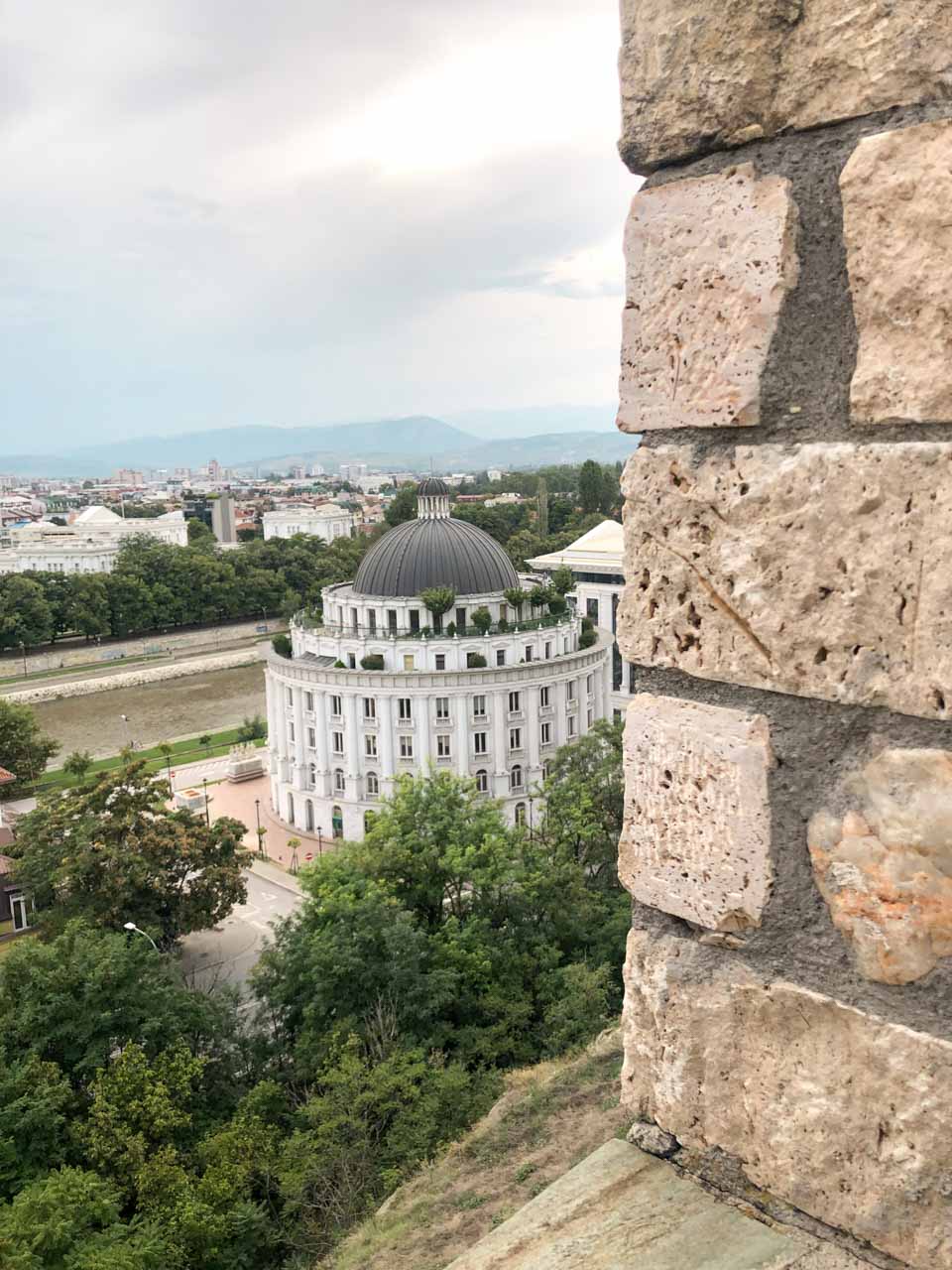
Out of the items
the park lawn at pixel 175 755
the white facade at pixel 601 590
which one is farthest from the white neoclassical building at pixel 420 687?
the park lawn at pixel 175 755

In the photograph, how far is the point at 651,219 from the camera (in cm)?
222

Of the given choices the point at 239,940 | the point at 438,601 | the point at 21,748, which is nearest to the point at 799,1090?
the point at 239,940

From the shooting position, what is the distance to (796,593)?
6.55 feet

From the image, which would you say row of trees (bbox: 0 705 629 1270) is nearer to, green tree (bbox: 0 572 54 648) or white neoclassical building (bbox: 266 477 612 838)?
white neoclassical building (bbox: 266 477 612 838)

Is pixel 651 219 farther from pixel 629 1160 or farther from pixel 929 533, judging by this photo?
pixel 629 1160

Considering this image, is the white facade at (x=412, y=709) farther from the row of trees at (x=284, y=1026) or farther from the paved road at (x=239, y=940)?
the row of trees at (x=284, y=1026)

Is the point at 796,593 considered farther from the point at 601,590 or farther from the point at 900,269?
the point at 601,590

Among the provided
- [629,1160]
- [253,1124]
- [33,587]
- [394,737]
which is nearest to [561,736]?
[394,737]

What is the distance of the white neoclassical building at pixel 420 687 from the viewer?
40.6 metres

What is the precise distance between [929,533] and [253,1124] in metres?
18.2

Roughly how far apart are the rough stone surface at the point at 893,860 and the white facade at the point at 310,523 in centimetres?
15278

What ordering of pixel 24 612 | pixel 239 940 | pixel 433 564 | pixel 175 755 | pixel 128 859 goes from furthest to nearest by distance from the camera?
pixel 24 612
pixel 175 755
pixel 433 564
pixel 239 940
pixel 128 859

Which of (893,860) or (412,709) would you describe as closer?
(893,860)

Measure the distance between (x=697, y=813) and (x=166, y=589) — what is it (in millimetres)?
86493
